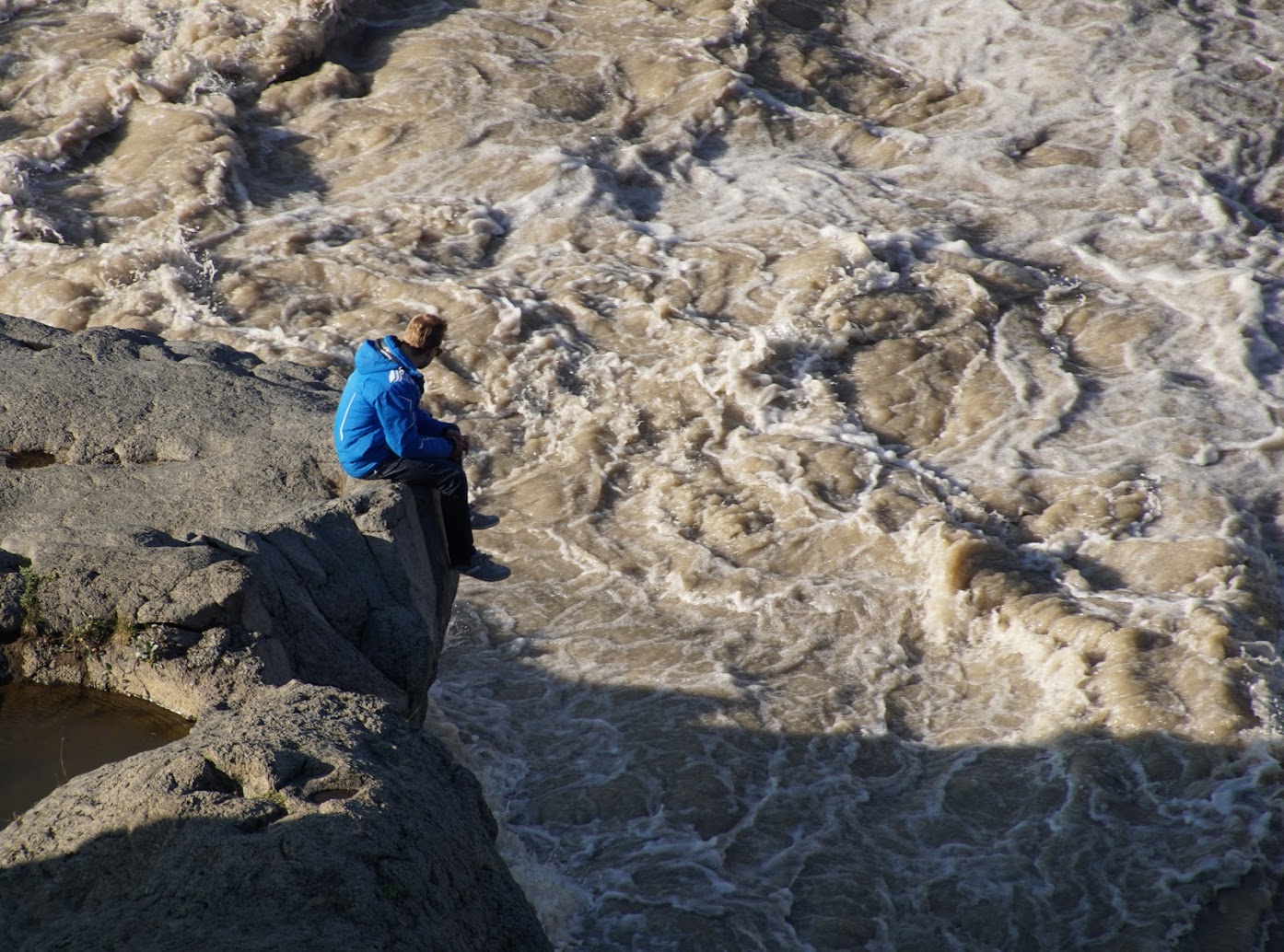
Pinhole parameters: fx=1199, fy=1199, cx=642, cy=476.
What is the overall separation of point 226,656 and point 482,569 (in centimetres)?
189

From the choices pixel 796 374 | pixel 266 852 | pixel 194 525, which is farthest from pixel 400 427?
pixel 796 374

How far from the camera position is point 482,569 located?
5855mm

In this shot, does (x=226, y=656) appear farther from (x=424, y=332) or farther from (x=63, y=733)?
(x=424, y=332)

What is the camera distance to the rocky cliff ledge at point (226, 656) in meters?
3.05

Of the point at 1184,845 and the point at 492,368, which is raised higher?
the point at 1184,845

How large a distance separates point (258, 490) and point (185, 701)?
1.44 metres

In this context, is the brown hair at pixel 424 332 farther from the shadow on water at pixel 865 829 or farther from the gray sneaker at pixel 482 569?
the shadow on water at pixel 865 829

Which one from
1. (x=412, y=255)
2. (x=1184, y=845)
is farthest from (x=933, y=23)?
Answer: (x=1184, y=845)

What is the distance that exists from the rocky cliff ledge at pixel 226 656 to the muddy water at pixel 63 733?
0.06 meters

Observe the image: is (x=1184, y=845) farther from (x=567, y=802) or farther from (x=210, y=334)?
(x=210, y=334)

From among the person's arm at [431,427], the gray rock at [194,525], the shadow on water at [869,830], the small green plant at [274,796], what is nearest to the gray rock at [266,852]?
the small green plant at [274,796]

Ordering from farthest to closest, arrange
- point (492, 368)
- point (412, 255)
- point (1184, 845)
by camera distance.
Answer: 1. point (412, 255)
2. point (492, 368)
3. point (1184, 845)

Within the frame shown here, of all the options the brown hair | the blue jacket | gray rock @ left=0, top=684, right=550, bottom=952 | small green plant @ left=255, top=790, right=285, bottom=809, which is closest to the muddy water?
gray rock @ left=0, top=684, right=550, bottom=952

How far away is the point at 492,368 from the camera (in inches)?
378
